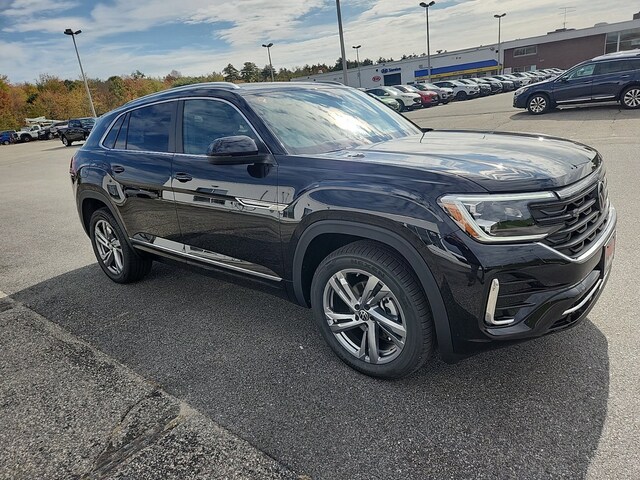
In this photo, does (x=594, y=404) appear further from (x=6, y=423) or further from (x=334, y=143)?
(x=6, y=423)

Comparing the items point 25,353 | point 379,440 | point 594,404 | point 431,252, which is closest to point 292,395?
point 379,440

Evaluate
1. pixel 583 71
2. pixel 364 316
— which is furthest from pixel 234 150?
pixel 583 71

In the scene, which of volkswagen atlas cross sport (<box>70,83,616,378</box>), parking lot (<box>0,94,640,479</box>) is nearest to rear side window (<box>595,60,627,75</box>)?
parking lot (<box>0,94,640,479</box>)

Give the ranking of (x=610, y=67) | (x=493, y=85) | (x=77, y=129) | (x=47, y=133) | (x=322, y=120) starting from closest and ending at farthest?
(x=322, y=120) → (x=610, y=67) → (x=77, y=129) → (x=493, y=85) → (x=47, y=133)

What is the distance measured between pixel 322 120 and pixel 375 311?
59.8 inches

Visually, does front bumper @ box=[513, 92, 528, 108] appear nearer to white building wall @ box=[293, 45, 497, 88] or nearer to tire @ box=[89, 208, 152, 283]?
tire @ box=[89, 208, 152, 283]

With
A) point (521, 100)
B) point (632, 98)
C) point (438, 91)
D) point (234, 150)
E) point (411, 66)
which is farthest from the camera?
point (411, 66)

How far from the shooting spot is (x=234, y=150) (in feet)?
9.54

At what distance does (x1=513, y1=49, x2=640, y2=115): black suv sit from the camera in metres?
14.4

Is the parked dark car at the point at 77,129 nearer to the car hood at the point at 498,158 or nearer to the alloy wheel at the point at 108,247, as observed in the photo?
the alloy wheel at the point at 108,247

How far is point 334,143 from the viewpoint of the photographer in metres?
3.21

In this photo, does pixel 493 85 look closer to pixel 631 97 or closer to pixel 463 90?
pixel 463 90

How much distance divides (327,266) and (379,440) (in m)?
1.00

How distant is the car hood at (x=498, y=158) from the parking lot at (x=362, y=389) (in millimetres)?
1146
